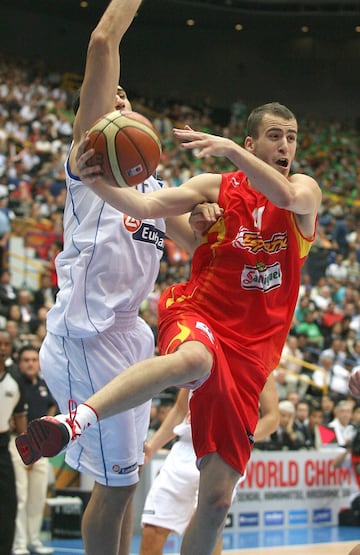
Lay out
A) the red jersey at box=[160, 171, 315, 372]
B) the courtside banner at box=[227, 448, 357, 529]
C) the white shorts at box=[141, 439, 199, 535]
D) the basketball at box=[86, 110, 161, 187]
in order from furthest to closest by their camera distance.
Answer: the courtside banner at box=[227, 448, 357, 529] → the white shorts at box=[141, 439, 199, 535] → the red jersey at box=[160, 171, 315, 372] → the basketball at box=[86, 110, 161, 187]

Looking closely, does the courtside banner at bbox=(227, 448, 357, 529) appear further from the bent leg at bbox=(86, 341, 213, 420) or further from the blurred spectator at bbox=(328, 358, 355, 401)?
the bent leg at bbox=(86, 341, 213, 420)

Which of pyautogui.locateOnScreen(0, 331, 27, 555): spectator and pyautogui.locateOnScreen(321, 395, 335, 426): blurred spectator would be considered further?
pyautogui.locateOnScreen(321, 395, 335, 426): blurred spectator

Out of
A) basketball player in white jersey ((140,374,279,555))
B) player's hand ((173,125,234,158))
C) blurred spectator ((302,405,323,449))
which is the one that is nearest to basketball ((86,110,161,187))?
player's hand ((173,125,234,158))

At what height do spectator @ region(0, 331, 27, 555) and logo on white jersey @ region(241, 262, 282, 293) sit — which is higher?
logo on white jersey @ region(241, 262, 282, 293)

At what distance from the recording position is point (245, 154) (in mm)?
4352

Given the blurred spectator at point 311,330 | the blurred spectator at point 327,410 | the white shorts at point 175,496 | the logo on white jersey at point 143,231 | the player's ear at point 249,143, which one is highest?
the player's ear at point 249,143

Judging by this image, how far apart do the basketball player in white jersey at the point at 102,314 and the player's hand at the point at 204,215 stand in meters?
0.22

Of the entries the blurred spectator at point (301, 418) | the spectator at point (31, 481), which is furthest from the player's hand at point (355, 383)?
the blurred spectator at point (301, 418)

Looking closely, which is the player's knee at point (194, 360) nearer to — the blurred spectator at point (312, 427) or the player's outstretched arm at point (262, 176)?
the player's outstretched arm at point (262, 176)

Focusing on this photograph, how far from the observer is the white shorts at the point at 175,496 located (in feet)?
21.9

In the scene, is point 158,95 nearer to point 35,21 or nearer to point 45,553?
point 35,21

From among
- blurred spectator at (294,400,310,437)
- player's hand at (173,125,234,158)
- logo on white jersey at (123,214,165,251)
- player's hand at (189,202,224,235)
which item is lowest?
blurred spectator at (294,400,310,437)

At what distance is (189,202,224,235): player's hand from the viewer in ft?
15.8

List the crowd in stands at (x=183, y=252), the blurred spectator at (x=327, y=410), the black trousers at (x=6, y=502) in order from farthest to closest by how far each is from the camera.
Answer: the blurred spectator at (x=327, y=410)
the crowd in stands at (x=183, y=252)
the black trousers at (x=6, y=502)
